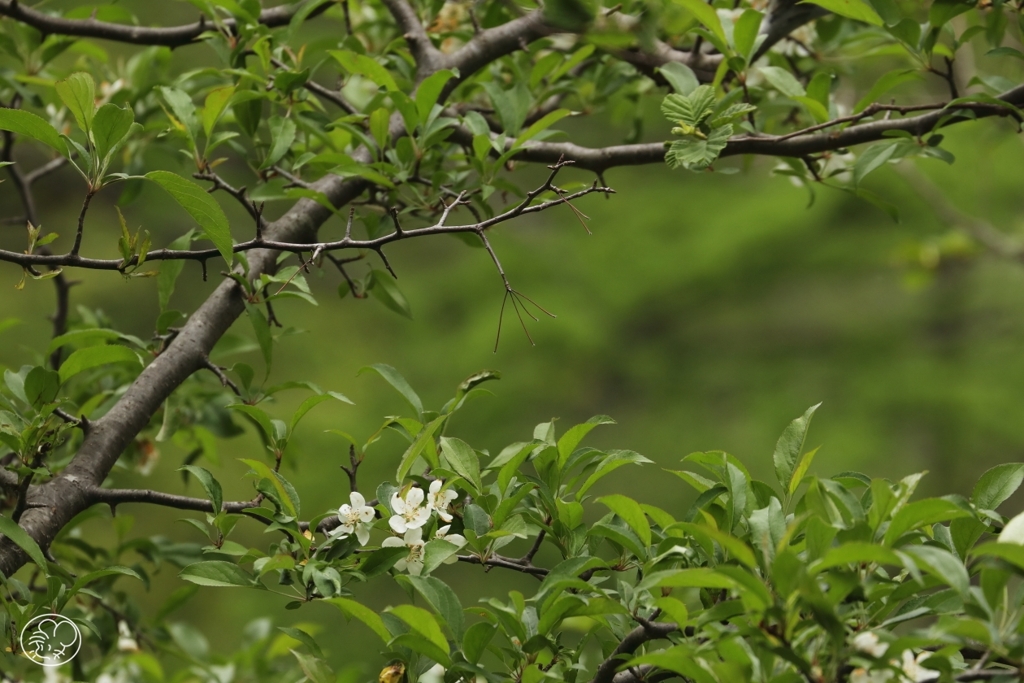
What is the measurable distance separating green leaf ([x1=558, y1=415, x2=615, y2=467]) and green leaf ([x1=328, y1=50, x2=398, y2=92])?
0.42 m

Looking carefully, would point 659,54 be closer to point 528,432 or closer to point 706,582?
point 706,582

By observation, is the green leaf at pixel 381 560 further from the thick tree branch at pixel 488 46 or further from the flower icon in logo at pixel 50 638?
the thick tree branch at pixel 488 46

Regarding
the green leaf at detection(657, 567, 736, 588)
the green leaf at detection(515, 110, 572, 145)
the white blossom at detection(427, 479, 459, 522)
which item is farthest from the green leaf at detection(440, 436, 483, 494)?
the green leaf at detection(515, 110, 572, 145)

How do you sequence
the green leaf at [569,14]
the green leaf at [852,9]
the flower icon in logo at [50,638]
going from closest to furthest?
the green leaf at [569,14] < the flower icon in logo at [50,638] < the green leaf at [852,9]

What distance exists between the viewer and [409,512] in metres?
0.63

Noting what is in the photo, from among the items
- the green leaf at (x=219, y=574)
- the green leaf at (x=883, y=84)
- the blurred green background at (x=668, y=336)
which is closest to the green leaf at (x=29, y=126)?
the green leaf at (x=219, y=574)

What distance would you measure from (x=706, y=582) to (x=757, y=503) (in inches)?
6.3

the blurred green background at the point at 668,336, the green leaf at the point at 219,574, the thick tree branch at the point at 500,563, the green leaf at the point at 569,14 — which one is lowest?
the blurred green background at the point at 668,336

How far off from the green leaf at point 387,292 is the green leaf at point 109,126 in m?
0.34

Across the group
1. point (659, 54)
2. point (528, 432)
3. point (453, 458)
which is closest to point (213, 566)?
point (453, 458)

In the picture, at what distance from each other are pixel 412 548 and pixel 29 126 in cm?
40

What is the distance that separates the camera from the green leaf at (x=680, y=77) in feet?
2.82

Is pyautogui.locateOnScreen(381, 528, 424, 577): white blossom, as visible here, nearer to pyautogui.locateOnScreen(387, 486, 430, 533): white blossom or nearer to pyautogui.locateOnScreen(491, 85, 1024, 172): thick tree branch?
pyautogui.locateOnScreen(387, 486, 430, 533): white blossom

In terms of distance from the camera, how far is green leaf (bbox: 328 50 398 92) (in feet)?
2.81
